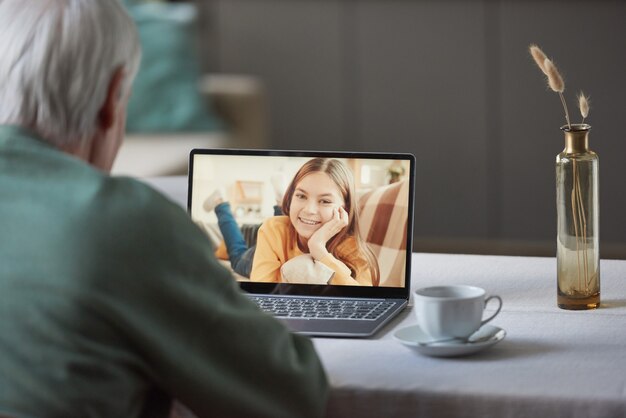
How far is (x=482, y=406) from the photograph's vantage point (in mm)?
1179

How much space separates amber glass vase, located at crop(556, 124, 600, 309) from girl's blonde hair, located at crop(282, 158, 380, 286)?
0.26m

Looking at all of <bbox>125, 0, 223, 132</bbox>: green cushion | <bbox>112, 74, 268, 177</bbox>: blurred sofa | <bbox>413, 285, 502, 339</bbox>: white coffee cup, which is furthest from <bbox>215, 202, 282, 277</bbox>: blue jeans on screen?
<bbox>125, 0, 223, 132</bbox>: green cushion

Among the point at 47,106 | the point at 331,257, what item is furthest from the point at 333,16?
the point at 47,106

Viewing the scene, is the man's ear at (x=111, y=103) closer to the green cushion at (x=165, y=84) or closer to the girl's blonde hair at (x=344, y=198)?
the girl's blonde hair at (x=344, y=198)

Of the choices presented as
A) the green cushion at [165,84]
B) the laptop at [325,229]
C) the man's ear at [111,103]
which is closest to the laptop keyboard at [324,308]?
the laptop at [325,229]

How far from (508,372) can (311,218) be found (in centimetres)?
45

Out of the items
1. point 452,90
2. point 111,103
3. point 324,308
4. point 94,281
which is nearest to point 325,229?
point 324,308

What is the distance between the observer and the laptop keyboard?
1.49 meters

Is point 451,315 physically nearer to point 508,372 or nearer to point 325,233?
point 508,372

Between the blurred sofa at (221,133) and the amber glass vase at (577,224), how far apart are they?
89.4 inches

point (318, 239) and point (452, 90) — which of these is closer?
point (318, 239)

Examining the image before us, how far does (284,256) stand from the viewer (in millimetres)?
1610

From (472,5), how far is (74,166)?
11.0 ft

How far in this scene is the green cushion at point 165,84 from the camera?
396 centimetres
